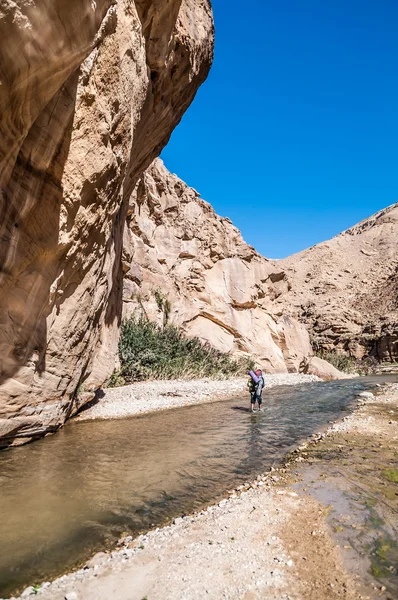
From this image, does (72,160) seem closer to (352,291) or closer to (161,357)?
(161,357)

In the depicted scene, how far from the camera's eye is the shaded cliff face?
24000 millimetres

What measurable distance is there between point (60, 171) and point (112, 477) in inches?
201

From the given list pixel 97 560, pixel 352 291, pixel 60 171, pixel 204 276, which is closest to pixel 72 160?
pixel 60 171

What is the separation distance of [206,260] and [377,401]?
17.6 metres

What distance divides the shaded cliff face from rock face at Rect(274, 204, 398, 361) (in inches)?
156

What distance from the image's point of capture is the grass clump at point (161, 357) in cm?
1634

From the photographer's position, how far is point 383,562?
3.39 metres

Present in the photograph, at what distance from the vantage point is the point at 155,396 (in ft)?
44.4

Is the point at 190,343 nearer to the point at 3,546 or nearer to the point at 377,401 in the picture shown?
the point at 377,401

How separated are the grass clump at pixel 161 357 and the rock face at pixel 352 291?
13.7 meters

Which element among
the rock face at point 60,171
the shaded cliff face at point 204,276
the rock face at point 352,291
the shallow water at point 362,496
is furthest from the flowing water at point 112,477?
the rock face at point 352,291

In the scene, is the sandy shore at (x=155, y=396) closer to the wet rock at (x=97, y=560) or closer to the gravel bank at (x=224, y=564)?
the wet rock at (x=97, y=560)

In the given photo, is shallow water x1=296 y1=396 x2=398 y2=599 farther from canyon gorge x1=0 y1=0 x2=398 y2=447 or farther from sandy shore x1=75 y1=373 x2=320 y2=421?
sandy shore x1=75 y1=373 x2=320 y2=421

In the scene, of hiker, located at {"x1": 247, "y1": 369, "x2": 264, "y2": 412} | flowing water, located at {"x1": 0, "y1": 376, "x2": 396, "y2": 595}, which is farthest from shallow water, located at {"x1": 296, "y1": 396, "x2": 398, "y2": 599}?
hiker, located at {"x1": 247, "y1": 369, "x2": 264, "y2": 412}
